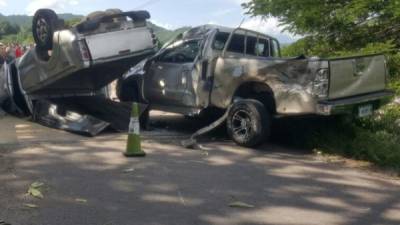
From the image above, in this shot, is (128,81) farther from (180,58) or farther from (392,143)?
(392,143)

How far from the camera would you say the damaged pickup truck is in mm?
Result: 7234

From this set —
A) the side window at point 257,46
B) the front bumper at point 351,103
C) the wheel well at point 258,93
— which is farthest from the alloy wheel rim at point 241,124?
the side window at point 257,46

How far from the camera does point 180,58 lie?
29.9 feet

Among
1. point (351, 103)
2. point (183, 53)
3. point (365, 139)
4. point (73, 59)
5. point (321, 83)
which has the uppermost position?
point (183, 53)

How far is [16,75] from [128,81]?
2.11m

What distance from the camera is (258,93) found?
8.27 meters

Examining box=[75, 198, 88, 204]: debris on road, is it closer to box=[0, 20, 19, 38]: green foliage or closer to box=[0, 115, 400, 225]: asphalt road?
box=[0, 115, 400, 225]: asphalt road

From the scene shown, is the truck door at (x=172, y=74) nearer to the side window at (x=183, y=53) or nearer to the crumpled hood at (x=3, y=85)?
the side window at (x=183, y=53)

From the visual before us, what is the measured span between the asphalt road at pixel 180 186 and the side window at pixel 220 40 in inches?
65.8

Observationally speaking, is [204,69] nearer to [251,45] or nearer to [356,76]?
[251,45]

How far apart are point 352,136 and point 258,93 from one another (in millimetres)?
1580

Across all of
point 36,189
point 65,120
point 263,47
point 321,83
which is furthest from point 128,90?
point 36,189

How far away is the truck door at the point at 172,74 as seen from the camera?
886 centimetres

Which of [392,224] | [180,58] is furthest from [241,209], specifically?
[180,58]
